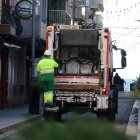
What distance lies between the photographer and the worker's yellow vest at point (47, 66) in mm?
15711

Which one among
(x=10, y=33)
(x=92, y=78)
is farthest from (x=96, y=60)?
(x=10, y=33)

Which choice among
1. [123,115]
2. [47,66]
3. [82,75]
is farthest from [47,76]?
[123,115]

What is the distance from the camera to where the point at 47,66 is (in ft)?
51.7

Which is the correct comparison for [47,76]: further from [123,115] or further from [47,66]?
[123,115]

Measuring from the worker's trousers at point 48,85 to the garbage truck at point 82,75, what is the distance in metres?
0.45

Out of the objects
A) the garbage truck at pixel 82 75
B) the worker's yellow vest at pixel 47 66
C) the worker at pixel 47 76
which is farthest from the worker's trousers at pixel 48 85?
the garbage truck at pixel 82 75

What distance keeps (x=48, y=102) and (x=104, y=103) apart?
1600 millimetres

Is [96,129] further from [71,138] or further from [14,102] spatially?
[14,102]

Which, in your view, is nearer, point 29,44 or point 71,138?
point 71,138

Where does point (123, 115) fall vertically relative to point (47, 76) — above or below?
below

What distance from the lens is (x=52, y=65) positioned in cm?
1570

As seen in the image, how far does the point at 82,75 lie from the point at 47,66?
1292mm

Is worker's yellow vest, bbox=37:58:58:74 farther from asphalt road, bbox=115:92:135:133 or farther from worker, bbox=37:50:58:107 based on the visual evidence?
asphalt road, bbox=115:92:135:133

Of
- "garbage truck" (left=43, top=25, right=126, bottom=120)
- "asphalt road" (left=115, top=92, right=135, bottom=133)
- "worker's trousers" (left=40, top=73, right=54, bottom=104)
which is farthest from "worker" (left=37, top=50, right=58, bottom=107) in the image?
"asphalt road" (left=115, top=92, right=135, bottom=133)
